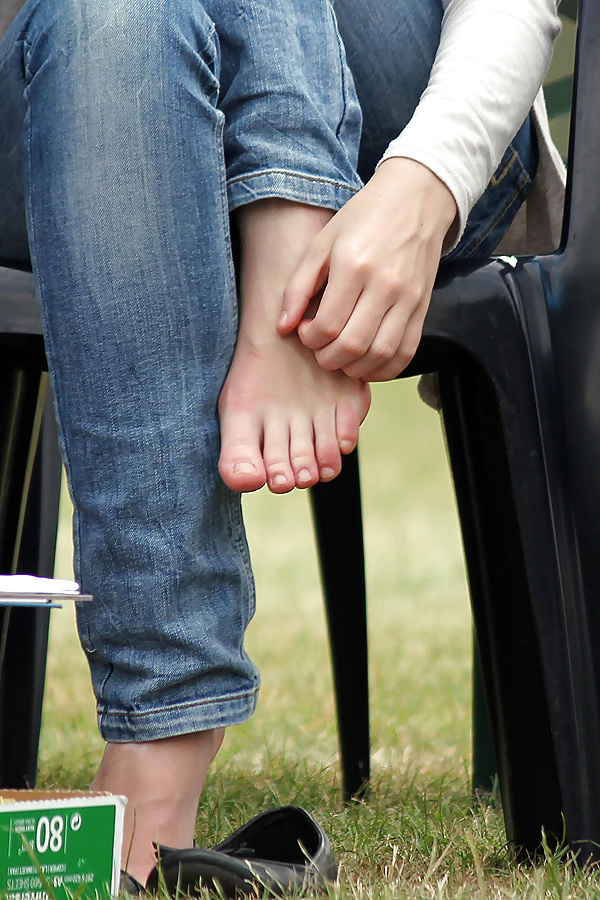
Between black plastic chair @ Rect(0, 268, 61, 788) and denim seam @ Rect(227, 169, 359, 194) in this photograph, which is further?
black plastic chair @ Rect(0, 268, 61, 788)

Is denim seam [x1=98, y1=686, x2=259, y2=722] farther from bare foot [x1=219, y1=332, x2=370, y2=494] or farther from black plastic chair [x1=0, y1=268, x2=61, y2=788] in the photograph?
black plastic chair [x1=0, y1=268, x2=61, y2=788]

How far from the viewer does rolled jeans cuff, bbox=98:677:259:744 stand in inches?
29.5

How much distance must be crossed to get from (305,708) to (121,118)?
4.22ft

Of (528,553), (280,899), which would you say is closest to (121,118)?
(528,553)

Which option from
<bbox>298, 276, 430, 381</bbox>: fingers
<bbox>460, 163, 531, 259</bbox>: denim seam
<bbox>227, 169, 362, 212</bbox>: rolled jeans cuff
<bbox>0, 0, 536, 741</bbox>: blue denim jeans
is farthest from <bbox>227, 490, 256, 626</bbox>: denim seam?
<bbox>460, 163, 531, 259</bbox>: denim seam

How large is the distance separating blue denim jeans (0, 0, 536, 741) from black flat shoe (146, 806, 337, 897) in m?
0.08

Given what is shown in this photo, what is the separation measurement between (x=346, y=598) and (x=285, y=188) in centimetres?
65

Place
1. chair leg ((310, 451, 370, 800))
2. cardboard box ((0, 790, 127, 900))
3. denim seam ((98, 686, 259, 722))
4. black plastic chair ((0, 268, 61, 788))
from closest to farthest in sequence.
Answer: cardboard box ((0, 790, 127, 900)) → denim seam ((98, 686, 259, 722)) → black plastic chair ((0, 268, 61, 788)) → chair leg ((310, 451, 370, 800))

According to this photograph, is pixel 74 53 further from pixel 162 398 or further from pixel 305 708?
pixel 305 708

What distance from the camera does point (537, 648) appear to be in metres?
0.85

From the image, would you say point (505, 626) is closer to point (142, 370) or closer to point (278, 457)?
point (278, 457)

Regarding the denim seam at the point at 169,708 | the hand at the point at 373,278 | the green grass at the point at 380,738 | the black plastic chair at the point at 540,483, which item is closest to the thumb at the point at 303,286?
the hand at the point at 373,278

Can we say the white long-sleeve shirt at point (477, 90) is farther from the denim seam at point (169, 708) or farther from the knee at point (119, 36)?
the denim seam at point (169, 708)

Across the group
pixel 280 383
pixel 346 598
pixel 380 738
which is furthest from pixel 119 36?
pixel 380 738
